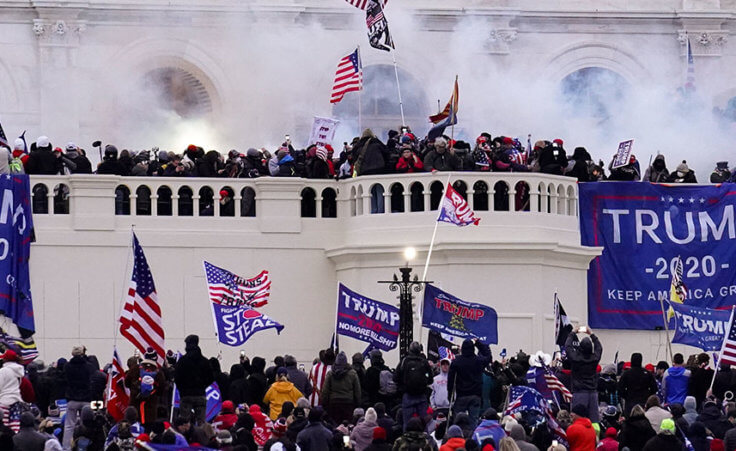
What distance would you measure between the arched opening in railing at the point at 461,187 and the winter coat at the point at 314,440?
1228 centimetres

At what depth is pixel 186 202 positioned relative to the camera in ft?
140

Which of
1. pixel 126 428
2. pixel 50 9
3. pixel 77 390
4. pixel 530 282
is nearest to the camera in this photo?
pixel 126 428

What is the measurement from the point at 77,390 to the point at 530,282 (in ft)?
34.8

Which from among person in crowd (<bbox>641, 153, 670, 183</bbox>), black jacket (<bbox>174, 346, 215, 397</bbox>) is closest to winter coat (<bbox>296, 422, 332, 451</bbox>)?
black jacket (<bbox>174, 346, 215, 397</bbox>)

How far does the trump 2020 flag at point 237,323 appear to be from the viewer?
36062mm

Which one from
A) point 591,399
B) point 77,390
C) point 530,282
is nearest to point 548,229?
point 530,282

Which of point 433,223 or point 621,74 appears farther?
point 621,74

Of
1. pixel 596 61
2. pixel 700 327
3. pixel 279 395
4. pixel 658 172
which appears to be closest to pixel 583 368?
pixel 700 327

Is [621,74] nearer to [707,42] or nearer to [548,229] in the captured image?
[707,42]

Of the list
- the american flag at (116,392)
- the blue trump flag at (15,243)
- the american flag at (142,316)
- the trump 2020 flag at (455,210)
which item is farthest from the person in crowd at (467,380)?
the blue trump flag at (15,243)

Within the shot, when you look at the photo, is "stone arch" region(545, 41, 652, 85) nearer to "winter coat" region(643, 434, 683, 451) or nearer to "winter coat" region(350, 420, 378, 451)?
"winter coat" region(350, 420, 378, 451)

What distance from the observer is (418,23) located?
5581 centimetres

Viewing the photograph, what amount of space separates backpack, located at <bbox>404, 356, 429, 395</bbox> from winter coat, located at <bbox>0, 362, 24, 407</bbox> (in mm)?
5162

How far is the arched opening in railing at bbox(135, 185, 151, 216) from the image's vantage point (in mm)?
42344
